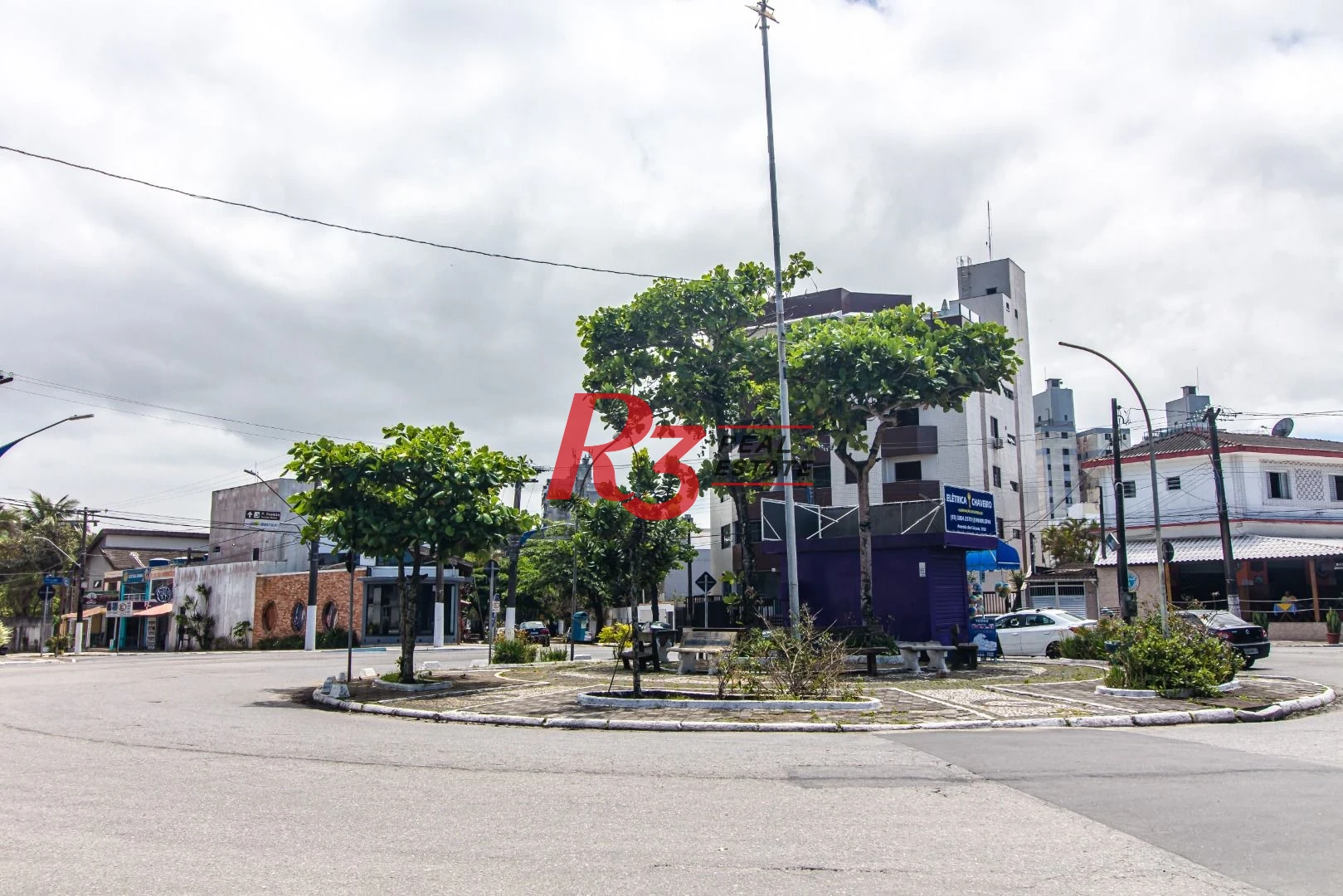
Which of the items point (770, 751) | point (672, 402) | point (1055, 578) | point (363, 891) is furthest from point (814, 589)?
point (1055, 578)

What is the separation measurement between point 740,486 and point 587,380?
4.83 m

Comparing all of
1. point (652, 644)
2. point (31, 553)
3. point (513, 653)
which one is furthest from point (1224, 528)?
point (31, 553)

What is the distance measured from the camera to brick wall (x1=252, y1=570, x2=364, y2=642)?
48.3 metres

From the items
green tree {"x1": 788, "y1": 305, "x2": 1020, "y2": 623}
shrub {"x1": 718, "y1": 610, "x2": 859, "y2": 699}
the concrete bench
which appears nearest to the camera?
shrub {"x1": 718, "y1": 610, "x2": 859, "y2": 699}

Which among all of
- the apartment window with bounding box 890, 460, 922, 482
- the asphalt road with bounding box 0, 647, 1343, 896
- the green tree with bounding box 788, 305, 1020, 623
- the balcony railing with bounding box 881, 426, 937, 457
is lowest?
the asphalt road with bounding box 0, 647, 1343, 896

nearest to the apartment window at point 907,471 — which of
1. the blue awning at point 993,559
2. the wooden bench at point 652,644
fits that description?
the blue awning at point 993,559

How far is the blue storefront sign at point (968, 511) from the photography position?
922 inches

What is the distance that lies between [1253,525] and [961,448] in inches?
523

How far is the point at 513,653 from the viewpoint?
26.5 m

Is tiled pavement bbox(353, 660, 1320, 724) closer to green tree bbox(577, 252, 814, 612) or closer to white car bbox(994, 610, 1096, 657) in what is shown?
white car bbox(994, 610, 1096, 657)

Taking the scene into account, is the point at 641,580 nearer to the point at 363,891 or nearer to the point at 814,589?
the point at 814,589

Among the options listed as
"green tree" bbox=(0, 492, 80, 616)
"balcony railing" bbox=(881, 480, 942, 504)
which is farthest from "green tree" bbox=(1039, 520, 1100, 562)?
"green tree" bbox=(0, 492, 80, 616)

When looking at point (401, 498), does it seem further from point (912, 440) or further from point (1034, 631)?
point (912, 440)

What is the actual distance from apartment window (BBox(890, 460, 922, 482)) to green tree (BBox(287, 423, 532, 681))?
112ft
